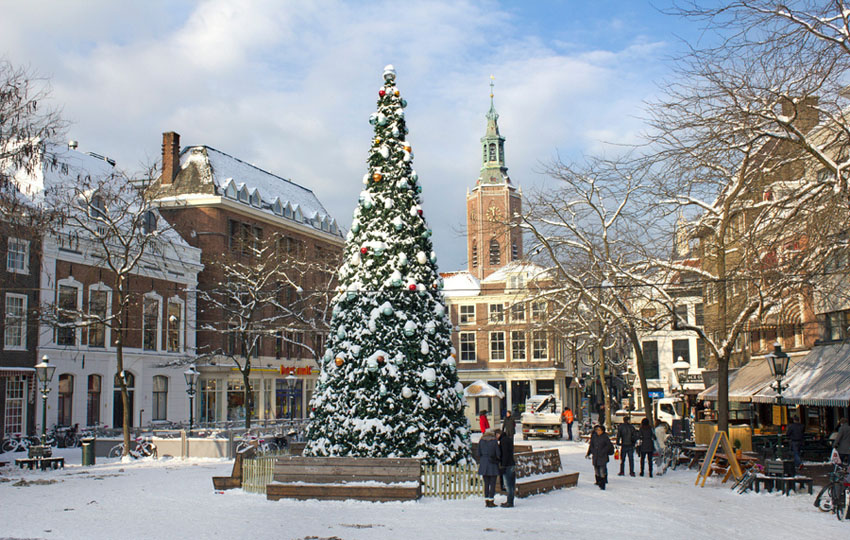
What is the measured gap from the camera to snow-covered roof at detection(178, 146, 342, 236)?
5344 cm

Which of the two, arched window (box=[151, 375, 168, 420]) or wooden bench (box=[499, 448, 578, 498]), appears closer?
wooden bench (box=[499, 448, 578, 498])

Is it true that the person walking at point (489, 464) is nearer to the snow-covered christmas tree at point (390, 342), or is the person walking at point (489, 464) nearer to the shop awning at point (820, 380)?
the snow-covered christmas tree at point (390, 342)

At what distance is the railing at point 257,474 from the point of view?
1738 centimetres

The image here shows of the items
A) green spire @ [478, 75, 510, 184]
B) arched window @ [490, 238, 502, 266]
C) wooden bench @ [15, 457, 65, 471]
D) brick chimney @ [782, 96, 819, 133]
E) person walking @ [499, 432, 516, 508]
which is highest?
green spire @ [478, 75, 510, 184]

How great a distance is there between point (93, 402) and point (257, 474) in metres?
25.5

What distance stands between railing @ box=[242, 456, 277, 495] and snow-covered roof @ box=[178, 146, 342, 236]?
3657 cm

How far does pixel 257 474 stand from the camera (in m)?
17.5

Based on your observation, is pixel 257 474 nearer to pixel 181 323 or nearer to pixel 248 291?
pixel 248 291

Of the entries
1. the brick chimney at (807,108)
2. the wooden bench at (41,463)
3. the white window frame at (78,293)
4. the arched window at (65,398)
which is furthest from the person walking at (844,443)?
the arched window at (65,398)

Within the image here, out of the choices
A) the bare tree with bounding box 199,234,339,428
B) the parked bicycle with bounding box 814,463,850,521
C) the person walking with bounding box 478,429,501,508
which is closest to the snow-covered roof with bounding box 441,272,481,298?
the bare tree with bounding box 199,234,339,428

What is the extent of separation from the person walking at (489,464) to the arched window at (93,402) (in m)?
29.0

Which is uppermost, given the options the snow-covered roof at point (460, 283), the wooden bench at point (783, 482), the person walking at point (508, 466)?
the snow-covered roof at point (460, 283)

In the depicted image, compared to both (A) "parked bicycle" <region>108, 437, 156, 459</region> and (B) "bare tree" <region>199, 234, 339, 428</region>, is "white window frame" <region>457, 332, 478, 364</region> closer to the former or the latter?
(B) "bare tree" <region>199, 234, 339, 428</region>

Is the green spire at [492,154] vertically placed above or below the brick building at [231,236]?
above
